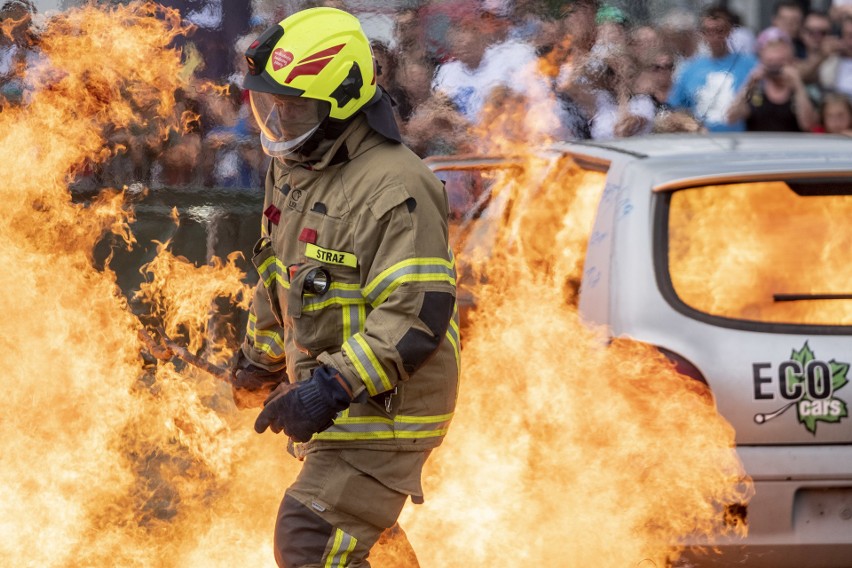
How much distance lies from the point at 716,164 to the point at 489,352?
1077 mm

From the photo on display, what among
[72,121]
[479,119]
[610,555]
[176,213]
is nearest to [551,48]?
[479,119]

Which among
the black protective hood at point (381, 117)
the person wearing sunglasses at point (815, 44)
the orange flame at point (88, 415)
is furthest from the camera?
the person wearing sunglasses at point (815, 44)

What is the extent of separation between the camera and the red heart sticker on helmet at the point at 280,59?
3.59 meters

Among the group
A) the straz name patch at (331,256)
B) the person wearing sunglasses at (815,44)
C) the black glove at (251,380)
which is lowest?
the person wearing sunglasses at (815,44)

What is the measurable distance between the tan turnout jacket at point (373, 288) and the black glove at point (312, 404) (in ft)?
0.14

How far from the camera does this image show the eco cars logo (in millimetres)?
4203

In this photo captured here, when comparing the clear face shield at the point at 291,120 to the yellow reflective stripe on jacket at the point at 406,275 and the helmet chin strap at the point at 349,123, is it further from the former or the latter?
the yellow reflective stripe on jacket at the point at 406,275

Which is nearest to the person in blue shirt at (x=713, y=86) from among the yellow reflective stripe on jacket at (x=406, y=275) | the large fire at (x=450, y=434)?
the large fire at (x=450, y=434)

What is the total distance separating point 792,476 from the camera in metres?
4.19

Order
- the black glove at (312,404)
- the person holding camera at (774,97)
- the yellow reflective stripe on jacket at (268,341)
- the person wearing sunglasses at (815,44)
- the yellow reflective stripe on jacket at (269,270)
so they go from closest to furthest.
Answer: the black glove at (312,404) → the yellow reflective stripe on jacket at (269,270) → the yellow reflective stripe on jacket at (268,341) → the person holding camera at (774,97) → the person wearing sunglasses at (815,44)

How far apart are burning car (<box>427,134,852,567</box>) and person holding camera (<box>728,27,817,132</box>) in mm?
3221

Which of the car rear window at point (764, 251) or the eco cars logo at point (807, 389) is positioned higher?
the car rear window at point (764, 251)

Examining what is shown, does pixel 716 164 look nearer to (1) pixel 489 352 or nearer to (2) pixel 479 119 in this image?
(1) pixel 489 352

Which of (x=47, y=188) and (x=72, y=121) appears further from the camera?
(x=72, y=121)
